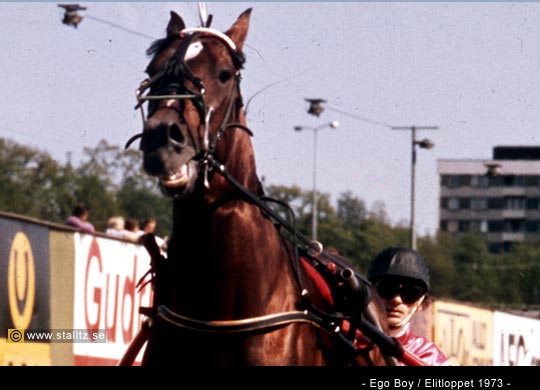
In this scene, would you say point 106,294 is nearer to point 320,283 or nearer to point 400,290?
point 400,290

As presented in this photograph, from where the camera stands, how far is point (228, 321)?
530cm

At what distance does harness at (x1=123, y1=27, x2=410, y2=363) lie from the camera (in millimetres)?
5172

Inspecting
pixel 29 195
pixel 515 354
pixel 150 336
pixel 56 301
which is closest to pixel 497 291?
pixel 29 195

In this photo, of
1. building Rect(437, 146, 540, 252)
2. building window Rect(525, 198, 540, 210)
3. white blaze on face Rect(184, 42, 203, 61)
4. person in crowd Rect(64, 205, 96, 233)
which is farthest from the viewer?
building Rect(437, 146, 540, 252)

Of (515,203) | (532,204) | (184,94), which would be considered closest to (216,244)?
(184,94)

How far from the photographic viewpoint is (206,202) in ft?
17.3

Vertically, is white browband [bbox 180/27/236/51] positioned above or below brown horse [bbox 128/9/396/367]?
above

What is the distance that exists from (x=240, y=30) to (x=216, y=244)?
3.45ft

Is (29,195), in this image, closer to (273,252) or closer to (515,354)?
(515,354)

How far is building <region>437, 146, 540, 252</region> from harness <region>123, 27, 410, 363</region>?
76.7 metres

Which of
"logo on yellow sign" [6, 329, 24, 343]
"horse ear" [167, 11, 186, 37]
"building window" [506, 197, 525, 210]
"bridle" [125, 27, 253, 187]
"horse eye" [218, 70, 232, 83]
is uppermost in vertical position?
"building window" [506, 197, 525, 210]

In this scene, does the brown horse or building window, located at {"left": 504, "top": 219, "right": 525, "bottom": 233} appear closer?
the brown horse

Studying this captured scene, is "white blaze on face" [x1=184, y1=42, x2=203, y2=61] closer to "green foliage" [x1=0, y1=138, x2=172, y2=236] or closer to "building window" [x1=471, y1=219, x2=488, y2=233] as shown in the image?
"green foliage" [x1=0, y1=138, x2=172, y2=236]

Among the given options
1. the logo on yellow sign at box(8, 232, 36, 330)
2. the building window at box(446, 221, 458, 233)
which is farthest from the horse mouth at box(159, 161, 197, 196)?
the building window at box(446, 221, 458, 233)
